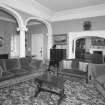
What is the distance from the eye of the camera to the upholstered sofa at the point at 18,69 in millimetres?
3355

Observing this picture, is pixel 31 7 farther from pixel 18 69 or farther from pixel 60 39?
pixel 18 69

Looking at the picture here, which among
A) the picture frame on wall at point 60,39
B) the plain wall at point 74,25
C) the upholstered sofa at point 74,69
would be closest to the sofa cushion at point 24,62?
the upholstered sofa at point 74,69

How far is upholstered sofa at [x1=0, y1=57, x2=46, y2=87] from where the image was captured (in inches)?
132

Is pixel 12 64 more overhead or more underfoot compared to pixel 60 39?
more underfoot

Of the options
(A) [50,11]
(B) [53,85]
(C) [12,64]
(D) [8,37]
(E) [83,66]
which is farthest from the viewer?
(D) [8,37]

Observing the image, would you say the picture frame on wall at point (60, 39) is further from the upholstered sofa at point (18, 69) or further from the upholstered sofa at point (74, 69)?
the upholstered sofa at point (18, 69)

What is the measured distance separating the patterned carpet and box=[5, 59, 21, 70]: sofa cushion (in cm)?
75

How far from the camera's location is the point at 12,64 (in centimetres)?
401

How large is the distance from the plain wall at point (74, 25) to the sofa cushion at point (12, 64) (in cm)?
328

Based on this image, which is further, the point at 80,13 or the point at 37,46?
the point at 37,46

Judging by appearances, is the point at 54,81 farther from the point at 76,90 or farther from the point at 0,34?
the point at 0,34

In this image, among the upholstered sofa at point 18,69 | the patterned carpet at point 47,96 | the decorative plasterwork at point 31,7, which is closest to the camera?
the patterned carpet at point 47,96

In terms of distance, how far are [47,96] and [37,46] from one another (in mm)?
5167

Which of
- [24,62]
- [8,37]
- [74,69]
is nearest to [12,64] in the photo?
[24,62]
